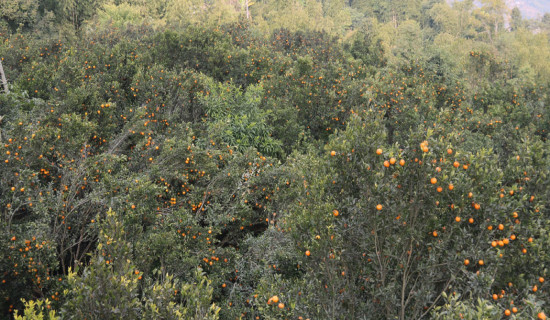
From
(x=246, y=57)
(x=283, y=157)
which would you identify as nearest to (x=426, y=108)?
(x=283, y=157)

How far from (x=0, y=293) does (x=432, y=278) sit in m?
5.42

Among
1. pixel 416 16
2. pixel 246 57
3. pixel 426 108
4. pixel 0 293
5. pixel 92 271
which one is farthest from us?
pixel 416 16

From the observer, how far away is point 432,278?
3752 mm

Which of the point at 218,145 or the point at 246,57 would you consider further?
the point at 246,57

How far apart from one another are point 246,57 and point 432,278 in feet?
39.1

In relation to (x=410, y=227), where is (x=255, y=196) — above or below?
below

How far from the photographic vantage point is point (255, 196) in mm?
8062

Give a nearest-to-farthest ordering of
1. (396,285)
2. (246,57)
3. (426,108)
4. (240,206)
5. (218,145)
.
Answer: (396,285)
(240,206)
(218,145)
(426,108)
(246,57)

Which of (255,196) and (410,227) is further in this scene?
(255,196)

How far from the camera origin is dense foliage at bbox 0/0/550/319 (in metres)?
3.63

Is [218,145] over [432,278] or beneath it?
beneath

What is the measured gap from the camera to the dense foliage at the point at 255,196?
3.63 m

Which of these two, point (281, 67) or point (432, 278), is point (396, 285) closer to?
point (432, 278)

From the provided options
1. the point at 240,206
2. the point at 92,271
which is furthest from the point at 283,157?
the point at 92,271
